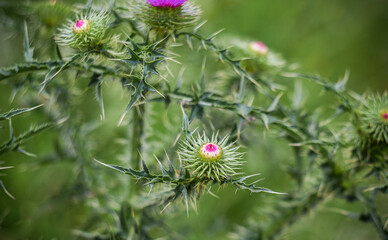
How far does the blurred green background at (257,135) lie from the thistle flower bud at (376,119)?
0.66 metres

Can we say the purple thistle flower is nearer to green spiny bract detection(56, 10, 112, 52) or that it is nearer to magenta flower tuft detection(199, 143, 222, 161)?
green spiny bract detection(56, 10, 112, 52)

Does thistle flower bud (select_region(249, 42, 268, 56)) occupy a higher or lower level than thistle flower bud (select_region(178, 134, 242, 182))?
higher

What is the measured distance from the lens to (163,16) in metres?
2.04

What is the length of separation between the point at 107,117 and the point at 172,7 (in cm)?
190

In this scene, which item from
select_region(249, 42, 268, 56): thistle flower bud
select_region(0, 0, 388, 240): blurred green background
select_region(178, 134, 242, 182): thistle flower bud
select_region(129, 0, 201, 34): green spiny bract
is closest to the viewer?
select_region(178, 134, 242, 182): thistle flower bud

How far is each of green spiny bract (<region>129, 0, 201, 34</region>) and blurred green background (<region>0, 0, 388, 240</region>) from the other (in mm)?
1063

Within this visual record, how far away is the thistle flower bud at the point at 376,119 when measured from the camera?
220 centimetres

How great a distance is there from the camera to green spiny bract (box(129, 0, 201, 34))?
80.5 inches

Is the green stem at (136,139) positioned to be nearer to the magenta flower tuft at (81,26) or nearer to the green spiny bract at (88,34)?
the green spiny bract at (88,34)

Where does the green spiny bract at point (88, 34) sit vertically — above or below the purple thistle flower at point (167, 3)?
below

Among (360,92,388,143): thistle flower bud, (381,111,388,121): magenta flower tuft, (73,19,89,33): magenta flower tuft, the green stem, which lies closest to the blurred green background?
the green stem

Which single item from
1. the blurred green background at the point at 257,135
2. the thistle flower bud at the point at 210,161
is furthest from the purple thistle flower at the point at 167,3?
the blurred green background at the point at 257,135

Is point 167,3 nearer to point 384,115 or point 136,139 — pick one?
point 136,139

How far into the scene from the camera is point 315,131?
2.44 m
